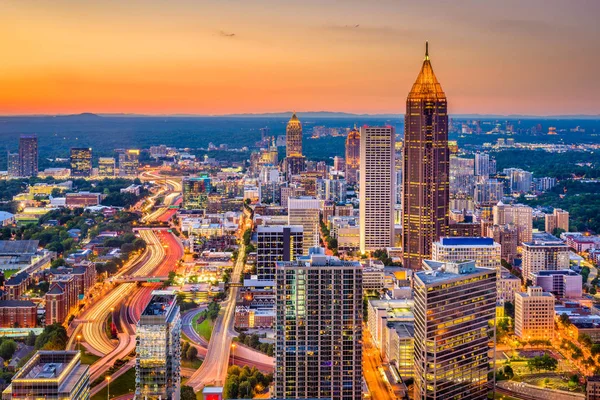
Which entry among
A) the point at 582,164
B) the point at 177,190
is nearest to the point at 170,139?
the point at 177,190

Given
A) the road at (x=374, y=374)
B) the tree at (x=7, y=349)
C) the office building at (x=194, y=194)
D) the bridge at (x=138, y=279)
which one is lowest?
the road at (x=374, y=374)

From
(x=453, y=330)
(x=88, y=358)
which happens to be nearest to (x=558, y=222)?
(x=453, y=330)

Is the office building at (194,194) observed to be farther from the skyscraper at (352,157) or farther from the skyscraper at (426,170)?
the skyscraper at (426,170)

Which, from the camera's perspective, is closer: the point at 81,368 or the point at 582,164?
Answer: the point at 81,368

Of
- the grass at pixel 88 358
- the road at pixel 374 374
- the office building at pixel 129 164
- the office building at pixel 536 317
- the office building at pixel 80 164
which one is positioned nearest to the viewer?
the road at pixel 374 374

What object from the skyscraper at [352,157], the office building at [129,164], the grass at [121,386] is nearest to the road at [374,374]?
the grass at [121,386]

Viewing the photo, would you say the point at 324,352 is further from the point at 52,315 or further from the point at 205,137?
the point at 205,137
